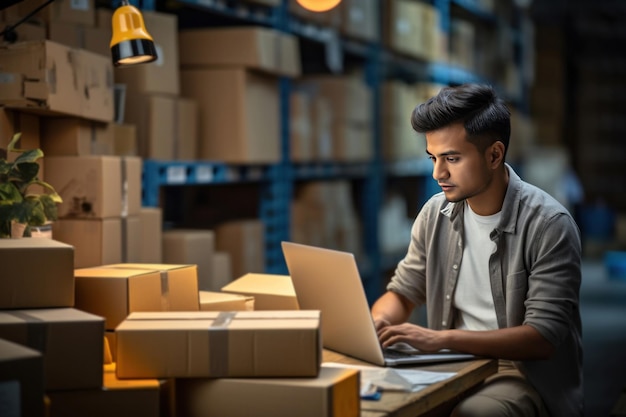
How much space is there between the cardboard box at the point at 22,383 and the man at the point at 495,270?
43.2 inches

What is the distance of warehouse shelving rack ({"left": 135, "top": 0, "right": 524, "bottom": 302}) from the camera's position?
466 cm

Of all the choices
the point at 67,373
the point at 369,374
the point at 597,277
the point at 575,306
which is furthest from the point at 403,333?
the point at 597,277

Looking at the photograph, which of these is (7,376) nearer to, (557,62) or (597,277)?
(597,277)

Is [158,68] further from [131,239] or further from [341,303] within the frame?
[341,303]

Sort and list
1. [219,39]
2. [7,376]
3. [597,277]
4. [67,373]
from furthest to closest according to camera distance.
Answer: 1. [597,277]
2. [219,39]
3. [67,373]
4. [7,376]

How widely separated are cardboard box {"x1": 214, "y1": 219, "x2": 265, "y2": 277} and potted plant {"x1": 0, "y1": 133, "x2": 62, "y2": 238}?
7.45ft

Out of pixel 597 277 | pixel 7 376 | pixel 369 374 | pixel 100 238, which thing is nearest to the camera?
pixel 7 376

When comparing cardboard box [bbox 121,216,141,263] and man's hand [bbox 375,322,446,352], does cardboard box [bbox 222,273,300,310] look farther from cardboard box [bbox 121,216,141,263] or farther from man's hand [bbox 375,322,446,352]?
cardboard box [bbox 121,216,141,263]

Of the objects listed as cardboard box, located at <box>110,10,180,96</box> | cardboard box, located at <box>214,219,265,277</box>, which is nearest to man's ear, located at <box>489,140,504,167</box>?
cardboard box, located at <box>110,10,180,96</box>

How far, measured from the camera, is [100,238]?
338 centimetres

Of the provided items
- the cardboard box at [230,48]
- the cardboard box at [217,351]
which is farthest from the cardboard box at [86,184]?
the cardboard box at [230,48]

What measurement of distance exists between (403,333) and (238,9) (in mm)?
2751

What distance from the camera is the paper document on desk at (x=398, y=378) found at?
243 centimetres

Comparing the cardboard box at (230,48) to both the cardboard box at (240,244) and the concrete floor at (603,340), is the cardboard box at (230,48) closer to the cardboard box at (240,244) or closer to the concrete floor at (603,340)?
the cardboard box at (240,244)
